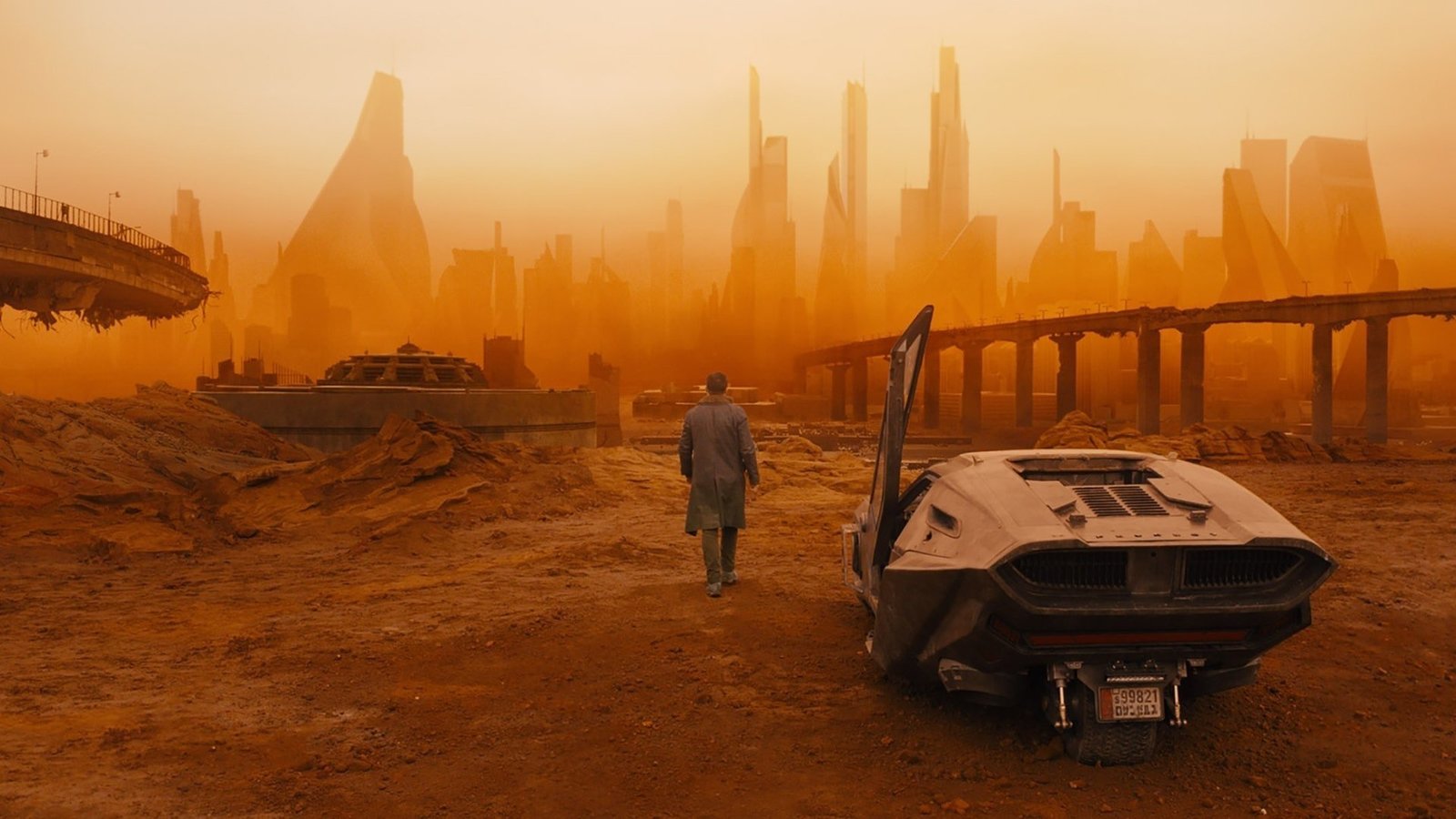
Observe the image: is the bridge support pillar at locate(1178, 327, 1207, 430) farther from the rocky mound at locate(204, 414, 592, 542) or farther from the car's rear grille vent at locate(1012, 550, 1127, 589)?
the car's rear grille vent at locate(1012, 550, 1127, 589)

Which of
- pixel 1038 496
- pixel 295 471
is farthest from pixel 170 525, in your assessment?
pixel 1038 496

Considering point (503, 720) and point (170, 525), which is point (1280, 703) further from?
point (170, 525)

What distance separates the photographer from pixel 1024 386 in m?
63.5

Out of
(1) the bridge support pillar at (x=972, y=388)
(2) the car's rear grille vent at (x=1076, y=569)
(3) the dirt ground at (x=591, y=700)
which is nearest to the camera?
(2) the car's rear grille vent at (x=1076, y=569)

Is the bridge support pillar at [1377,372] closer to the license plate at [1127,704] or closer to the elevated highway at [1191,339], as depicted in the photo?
the elevated highway at [1191,339]

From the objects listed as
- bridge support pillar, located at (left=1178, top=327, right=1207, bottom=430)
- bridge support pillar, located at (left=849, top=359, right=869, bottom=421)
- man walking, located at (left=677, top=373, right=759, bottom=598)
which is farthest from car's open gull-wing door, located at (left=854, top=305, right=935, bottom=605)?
bridge support pillar, located at (left=849, top=359, right=869, bottom=421)

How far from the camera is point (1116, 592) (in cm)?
414

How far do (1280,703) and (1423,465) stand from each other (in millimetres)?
24758

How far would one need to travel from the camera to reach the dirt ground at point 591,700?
4391 millimetres

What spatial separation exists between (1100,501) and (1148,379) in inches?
2063

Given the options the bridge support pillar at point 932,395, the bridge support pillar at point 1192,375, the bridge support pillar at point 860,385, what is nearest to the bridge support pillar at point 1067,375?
the bridge support pillar at point 1192,375

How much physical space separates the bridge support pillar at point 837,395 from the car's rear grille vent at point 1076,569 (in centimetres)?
7206

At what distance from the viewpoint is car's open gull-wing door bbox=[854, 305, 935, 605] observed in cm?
511

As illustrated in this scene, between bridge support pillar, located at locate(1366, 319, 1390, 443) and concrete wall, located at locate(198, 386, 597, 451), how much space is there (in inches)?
1477
